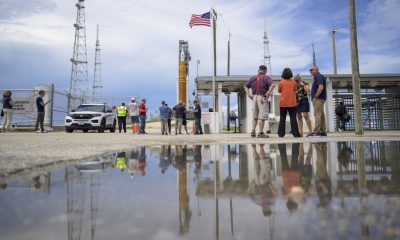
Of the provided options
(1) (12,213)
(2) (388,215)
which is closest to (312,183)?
(2) (388,215)

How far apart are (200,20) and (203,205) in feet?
61.0

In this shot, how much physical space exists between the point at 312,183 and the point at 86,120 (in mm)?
17659

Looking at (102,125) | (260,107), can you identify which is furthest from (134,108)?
(260,107)

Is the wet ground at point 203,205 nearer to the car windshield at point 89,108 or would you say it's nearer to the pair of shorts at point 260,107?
the pair of shorts at point 260,107

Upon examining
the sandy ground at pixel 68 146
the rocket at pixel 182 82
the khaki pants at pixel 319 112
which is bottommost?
the sandy ground at pixel 68 146

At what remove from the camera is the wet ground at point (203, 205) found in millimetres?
913

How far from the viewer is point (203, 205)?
1235mm

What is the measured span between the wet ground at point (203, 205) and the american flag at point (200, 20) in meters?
17.6

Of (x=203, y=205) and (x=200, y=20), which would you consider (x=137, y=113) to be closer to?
(x=200, y=20)

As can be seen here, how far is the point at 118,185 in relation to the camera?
169 centimetres

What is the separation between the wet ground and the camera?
913 mm

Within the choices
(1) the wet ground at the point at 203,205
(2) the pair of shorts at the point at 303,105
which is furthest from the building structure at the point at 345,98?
(1) the wet ground at the point at 203,205

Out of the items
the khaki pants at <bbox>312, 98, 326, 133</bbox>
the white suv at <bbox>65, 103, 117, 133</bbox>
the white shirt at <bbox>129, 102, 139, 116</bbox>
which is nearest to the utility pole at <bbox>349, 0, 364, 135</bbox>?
the khaki pants at <bbox>312, 98, 326, 133</bbox>

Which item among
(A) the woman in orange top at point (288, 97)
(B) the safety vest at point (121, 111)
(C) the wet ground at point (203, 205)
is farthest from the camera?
(B) the safety vest at point (121, 111)
